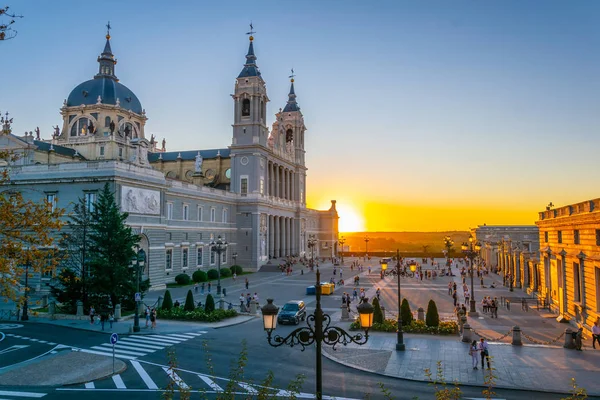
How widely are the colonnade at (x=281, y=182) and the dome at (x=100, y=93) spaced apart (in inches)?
1136

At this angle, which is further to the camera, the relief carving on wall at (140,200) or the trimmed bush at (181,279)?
the trimmed bush at (181,279)

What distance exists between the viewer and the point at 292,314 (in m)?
29.9

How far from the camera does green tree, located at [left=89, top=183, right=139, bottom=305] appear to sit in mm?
31469

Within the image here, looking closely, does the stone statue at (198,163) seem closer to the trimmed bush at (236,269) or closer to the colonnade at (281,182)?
the colonnade at (281,182)

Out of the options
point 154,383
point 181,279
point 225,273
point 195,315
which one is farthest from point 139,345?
point 225,273

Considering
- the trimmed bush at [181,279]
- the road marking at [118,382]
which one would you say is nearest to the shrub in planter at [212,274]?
the trimmed bush at [181,279]

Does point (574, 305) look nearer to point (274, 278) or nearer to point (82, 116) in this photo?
point (274, 278)

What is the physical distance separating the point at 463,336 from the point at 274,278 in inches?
1532

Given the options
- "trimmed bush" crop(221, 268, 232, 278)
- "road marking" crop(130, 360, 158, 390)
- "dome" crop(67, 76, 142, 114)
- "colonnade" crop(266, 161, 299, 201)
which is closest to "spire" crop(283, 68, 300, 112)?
"colonnade" crop(266, 161, 299, 201)

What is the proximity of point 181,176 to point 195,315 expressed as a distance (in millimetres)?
58342

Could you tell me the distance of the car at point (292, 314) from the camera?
97.0 feet

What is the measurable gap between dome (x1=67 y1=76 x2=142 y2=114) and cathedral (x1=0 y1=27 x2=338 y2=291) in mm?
202

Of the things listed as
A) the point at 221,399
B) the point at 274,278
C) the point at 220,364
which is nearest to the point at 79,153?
the point at 274,278

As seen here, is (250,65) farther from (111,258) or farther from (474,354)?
(474,354)
